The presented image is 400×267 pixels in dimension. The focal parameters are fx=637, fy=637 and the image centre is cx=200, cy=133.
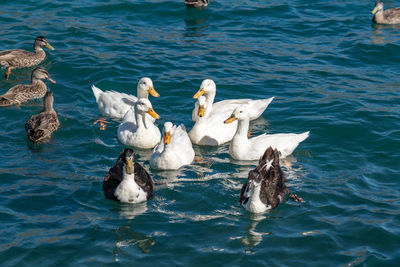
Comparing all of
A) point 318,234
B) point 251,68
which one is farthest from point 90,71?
point 318,234

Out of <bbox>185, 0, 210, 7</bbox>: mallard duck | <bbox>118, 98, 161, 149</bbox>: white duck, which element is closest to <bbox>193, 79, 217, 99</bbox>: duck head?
<bbox>118, 98, 161, 149</bbox>: white duck

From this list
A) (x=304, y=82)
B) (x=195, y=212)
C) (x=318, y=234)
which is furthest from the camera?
(x=304, y=82)

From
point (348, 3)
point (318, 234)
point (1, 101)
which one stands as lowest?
point (318, 234)

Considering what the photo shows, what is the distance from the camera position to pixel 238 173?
12.4m

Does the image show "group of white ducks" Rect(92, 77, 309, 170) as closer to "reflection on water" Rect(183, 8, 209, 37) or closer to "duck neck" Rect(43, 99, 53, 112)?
"duck neck" Rect(43, 99, 53, 112)

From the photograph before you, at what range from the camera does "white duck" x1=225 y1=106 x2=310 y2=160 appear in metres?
12.8

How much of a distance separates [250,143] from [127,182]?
10.1ft

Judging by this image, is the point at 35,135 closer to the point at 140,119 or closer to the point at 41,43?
the point at 140,119

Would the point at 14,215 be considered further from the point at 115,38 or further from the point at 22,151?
the point at 115,38

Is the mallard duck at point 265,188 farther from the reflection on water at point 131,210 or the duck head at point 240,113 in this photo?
the duck head at point 240,113

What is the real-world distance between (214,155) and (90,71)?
5454 millimetres

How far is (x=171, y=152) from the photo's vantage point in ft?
40.5

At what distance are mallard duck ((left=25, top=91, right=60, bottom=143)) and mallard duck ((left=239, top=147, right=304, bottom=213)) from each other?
4.68m

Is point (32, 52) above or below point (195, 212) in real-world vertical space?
above
